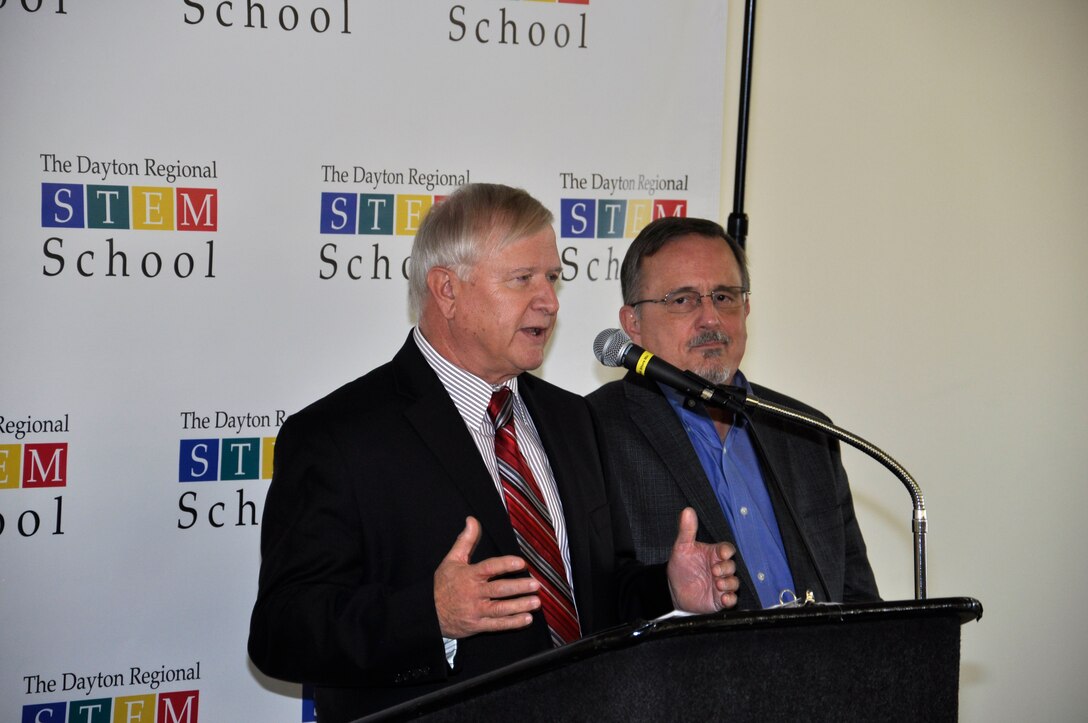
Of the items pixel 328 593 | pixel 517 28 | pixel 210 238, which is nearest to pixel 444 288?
pixel 328 593

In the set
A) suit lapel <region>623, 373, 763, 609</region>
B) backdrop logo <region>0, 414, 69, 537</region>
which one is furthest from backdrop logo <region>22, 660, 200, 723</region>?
suit lapel <region>623, 373, 763, 609</region>

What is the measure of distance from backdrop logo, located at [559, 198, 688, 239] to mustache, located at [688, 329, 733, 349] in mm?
603

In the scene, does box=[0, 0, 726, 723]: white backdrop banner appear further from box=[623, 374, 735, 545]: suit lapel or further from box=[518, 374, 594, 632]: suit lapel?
box=[518, 374, 594, 632]: suit lapel

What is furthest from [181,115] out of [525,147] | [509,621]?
[509,621]

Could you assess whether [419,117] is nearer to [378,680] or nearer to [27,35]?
[27,35]

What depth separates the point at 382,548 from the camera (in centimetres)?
189

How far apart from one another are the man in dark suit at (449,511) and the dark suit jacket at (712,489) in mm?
218

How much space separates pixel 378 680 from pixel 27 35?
1832 mm

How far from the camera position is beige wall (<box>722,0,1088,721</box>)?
338 cm

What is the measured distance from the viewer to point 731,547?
5.92ft

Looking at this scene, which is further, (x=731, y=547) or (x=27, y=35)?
(x=27, y=35)

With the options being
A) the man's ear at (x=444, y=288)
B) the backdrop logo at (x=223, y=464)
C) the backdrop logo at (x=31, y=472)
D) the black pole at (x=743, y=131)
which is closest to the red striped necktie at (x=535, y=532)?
the man's ear at (x=444, y=288)

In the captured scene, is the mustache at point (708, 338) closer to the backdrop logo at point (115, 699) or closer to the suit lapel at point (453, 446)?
the suit lapel at point (453, 446)

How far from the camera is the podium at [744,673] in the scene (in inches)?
48.3
